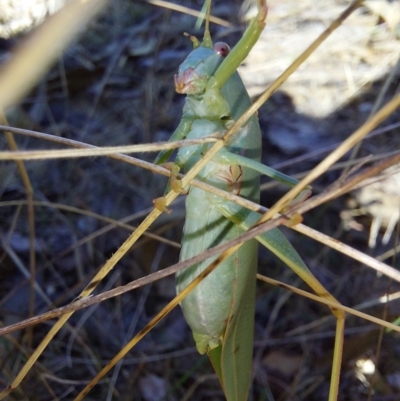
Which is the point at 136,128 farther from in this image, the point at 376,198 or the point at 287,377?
the point at 287,377

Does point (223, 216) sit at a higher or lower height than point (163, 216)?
higher

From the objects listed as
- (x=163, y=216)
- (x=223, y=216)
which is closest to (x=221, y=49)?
(x=223, y=216)

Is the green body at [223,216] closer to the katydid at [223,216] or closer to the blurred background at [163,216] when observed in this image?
the katydid at [223,216]

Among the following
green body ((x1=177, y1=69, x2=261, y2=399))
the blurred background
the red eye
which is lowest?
the blurred background

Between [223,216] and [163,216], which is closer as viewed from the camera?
[223,216]

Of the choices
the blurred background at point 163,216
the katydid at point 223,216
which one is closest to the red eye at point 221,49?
the katydid at point 223,216

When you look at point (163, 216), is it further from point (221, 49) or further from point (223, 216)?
point (221, 49)

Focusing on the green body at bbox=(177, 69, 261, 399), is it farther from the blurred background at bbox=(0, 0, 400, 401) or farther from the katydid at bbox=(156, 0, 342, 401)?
the blurred background at bbox=(0, 0, 400, 401)

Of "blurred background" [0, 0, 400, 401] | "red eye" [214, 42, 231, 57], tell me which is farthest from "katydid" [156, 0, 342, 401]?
"blurred background" [0, 0, 400, 401]

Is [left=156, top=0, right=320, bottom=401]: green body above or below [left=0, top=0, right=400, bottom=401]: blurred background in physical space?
above
